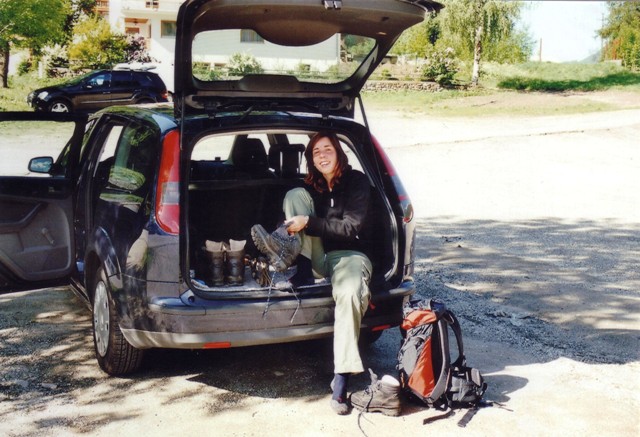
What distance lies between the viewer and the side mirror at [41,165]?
5.48 m

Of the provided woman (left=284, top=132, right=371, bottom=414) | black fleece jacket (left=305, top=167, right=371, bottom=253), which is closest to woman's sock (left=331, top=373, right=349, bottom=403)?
woman (left=284, top=132, right=371, bottom=414)

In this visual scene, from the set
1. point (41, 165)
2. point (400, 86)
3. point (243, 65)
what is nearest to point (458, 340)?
point (243, 65)

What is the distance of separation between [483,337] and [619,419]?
4.88ft

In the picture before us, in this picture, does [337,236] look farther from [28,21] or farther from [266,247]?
[28,21]

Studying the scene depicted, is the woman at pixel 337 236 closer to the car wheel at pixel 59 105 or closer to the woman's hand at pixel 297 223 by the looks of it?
the woman's hand at pixel 297 223

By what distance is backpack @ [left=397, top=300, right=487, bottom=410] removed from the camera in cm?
430

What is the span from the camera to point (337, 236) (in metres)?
4.64

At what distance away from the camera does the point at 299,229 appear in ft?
15.0

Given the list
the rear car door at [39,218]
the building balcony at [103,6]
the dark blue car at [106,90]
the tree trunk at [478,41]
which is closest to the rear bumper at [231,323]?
the rear car door at [39,218]

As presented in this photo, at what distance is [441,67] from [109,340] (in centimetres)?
3289

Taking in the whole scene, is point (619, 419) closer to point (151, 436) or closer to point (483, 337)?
point (483, 337)

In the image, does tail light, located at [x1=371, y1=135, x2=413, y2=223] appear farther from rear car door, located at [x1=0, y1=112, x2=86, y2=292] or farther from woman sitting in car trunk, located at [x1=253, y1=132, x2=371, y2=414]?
rear car door, located at [x1=0, y1=112, x2=86, y2=292]

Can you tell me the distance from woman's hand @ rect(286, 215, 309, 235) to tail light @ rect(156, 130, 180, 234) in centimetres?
69

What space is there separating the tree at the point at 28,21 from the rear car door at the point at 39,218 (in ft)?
73.4
